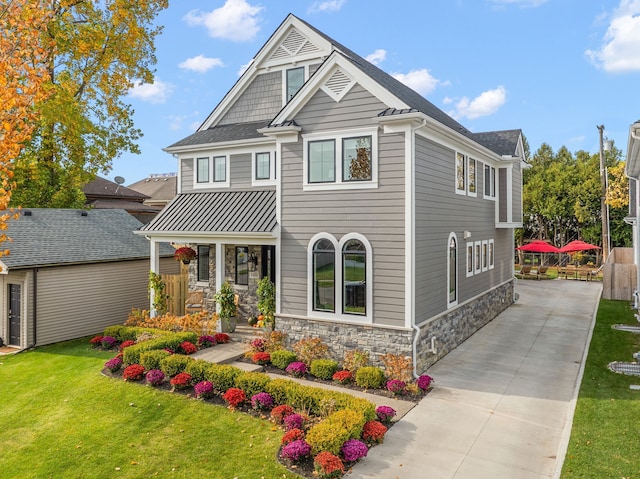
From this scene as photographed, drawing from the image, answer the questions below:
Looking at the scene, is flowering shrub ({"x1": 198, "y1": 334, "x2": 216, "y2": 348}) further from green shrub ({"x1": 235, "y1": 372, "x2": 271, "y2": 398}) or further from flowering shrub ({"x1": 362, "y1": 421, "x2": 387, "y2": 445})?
flowering shrub ({"x1": 362, "y1": 421, "x2": 387, "y2": 445})

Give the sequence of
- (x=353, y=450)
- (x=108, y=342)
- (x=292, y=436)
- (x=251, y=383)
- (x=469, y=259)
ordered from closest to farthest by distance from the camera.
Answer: (x=353, y=450) → (x=292, y=436) → (x=251, y=383) → (x=108, y=342) → (x=469, y=259)

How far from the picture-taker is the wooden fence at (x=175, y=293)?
15609 mm

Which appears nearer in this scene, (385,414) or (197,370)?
Result: (385,414)

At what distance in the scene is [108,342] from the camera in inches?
535

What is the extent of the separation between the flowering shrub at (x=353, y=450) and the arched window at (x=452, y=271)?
6.79 m

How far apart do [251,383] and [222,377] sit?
834 mm

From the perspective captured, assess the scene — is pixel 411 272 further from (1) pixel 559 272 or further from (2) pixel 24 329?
(1) pixel 559 272

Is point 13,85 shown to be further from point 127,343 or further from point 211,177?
point 211,177

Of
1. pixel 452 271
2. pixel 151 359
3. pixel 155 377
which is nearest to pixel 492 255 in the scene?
pixel 452 271

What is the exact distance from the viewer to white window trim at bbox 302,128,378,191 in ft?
35.6

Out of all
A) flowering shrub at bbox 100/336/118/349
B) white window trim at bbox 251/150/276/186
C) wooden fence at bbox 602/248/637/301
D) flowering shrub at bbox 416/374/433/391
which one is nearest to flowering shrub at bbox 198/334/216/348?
flowering shrub at bbox 100/336/118/349

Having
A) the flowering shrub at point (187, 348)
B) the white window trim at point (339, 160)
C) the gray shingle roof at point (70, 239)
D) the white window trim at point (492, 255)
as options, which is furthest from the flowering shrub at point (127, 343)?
the white window trim at point (492, 255)

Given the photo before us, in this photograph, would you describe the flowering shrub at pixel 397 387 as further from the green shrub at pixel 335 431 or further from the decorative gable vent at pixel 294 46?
the decorative gable vent at pixel 294 46

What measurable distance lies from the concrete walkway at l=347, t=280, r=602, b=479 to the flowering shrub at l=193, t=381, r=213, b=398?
4.00m
